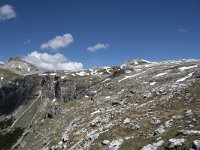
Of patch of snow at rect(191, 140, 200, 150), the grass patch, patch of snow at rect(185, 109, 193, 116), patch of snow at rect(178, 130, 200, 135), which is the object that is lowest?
patch of snow at rect(191, 140, 200, 150)

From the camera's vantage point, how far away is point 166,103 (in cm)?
4544

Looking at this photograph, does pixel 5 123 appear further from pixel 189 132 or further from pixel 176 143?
pixel 176 143

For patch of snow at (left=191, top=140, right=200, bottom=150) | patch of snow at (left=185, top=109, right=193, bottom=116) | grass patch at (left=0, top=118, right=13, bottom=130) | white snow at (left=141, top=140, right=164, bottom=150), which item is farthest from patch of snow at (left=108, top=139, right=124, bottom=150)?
grass patch at (left=0, top=118, right=13, bottom=130)

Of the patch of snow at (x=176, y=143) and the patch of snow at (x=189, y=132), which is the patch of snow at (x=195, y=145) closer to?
the patch of snow at (x=176, y=143)

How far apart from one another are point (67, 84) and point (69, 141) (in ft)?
490

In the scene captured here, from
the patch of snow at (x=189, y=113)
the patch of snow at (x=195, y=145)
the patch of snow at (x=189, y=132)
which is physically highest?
the patch of snow at (x=189, y=113)

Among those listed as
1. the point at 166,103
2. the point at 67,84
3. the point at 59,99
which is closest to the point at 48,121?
the point at 166,103

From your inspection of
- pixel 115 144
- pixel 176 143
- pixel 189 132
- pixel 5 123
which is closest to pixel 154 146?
pixel 176 143

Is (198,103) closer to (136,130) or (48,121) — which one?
(136,130)

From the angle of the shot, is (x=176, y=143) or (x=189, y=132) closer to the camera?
(x=176, y=143)

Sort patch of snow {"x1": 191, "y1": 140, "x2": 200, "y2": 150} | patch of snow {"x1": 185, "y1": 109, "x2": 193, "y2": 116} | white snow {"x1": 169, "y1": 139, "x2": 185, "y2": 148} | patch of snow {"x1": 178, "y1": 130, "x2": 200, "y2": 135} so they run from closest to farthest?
patch of snow {"x1": 191, "y1": 140, "x2": 200, "y2": 150}
white snow {"x1": 169, "y1": 139, "x2": 185, "y2": 148}
patch of snow {"x1": 178, "y1": 130, "x2": 200, "y2": 135}
patch of snow {"x1": 185, "y1": 109, "x2": 193, "y2": 116}

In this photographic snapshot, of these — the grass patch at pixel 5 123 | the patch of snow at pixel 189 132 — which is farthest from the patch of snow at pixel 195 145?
the grass patch at pixel 5 123

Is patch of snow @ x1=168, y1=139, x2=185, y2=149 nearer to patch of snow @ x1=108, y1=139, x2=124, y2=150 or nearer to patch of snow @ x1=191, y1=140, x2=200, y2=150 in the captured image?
patch of snow @ x1=191, y1=140, x2=200, y2=150

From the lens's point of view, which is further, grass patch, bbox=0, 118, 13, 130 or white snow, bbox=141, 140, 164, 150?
grass patch, bbox=0, 118, 13, 130
